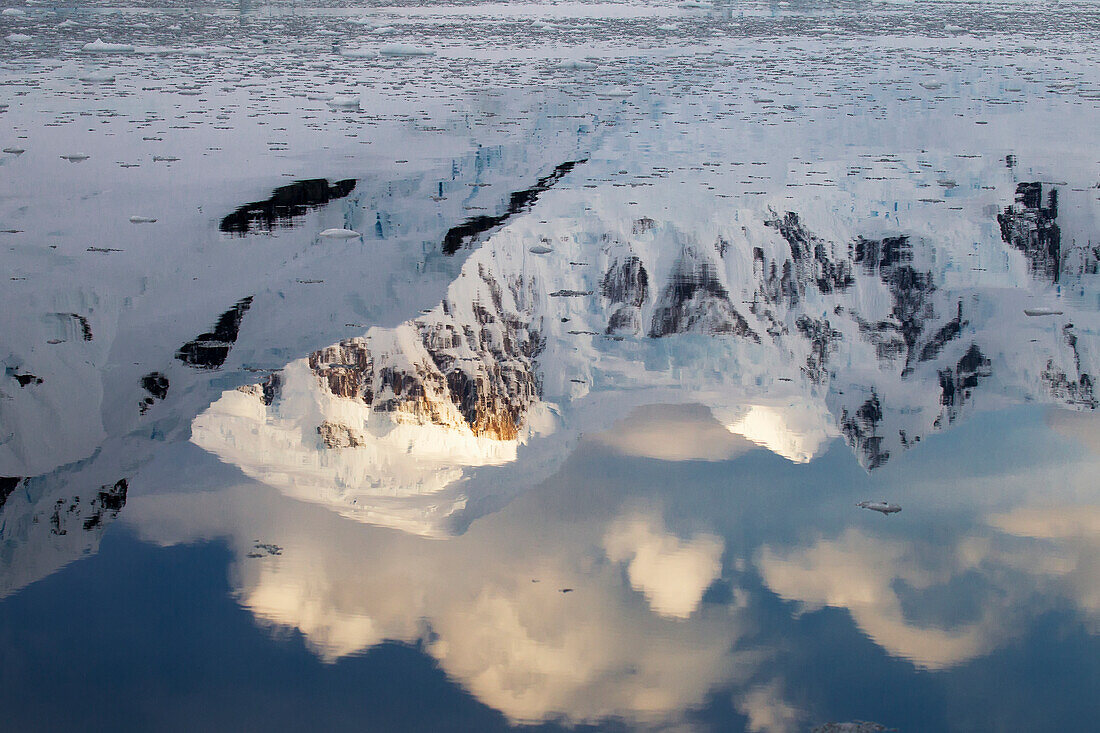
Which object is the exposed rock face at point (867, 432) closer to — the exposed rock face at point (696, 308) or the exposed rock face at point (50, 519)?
the exposed rock face at point (696, 308)

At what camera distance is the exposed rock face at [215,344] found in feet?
12.8

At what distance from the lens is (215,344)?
13.3ft

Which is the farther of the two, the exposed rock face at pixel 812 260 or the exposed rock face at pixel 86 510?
the exposed rock face at pixel 812 260

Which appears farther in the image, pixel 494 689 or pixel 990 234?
pixel 990 234

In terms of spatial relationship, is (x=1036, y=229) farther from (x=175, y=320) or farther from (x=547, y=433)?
(x=175, y=320)

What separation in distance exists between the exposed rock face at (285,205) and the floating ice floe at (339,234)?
324mm

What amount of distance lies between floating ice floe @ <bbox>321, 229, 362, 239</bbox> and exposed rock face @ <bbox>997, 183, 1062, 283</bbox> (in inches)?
128

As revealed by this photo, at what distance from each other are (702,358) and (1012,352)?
1.16 metres

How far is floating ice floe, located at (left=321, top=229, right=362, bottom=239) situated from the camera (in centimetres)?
538

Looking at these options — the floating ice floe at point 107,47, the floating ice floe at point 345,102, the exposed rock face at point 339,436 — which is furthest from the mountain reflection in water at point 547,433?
the floating ice floe at point 107,47

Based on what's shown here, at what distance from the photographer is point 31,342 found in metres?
3.90

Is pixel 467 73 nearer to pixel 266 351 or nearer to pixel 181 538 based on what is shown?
pixel 266 351

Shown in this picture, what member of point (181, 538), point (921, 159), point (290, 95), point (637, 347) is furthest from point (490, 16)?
point (181, 538)

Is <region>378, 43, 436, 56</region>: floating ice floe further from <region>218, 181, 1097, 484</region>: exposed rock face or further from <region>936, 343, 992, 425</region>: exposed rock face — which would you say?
<region>936, 343, 992, 425</region>: exposed rock face
